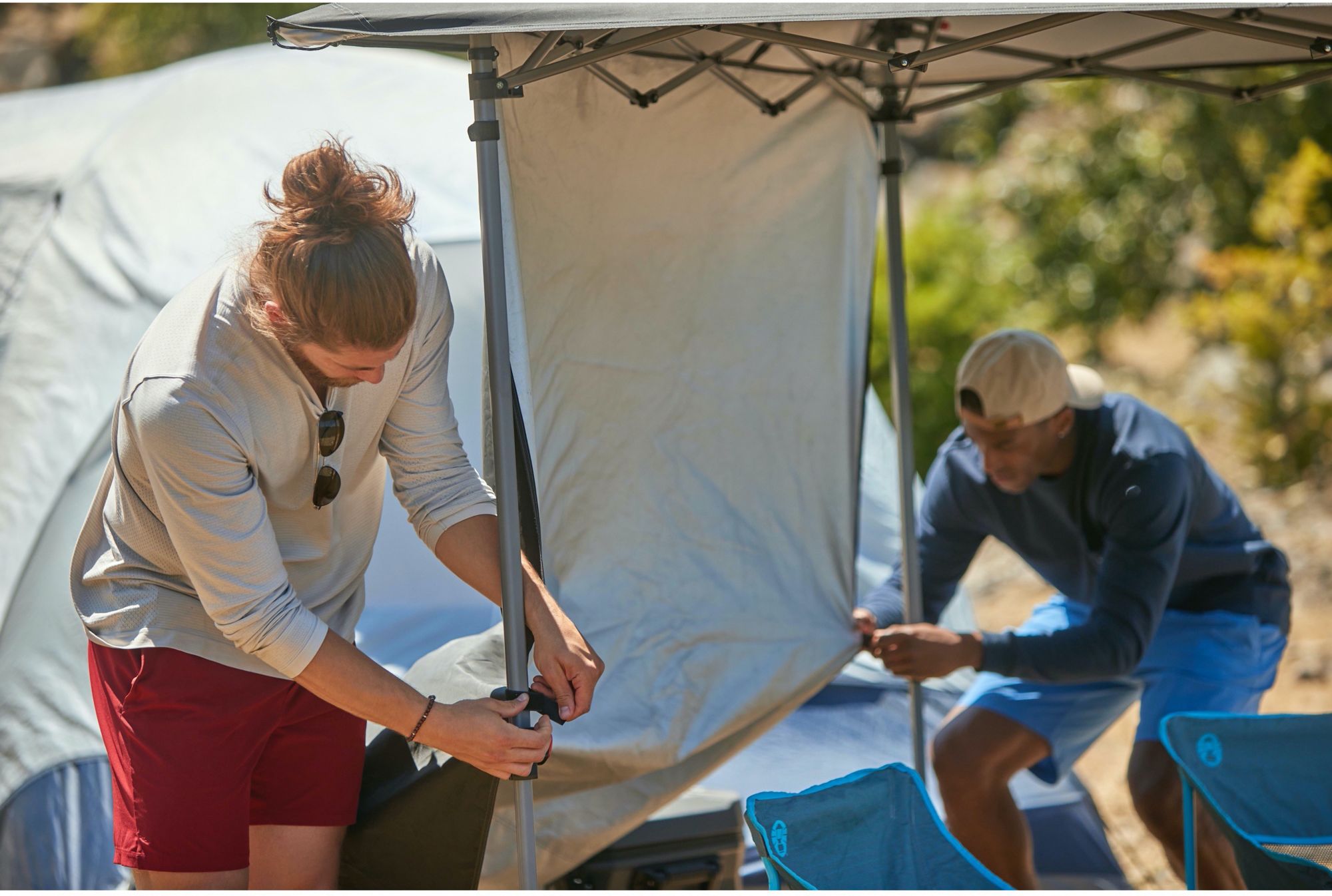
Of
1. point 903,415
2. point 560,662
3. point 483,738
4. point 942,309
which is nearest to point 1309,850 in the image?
point 903,415

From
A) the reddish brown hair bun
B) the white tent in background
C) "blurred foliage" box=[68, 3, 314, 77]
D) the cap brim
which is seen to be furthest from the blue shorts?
"blurred foliage" box=[68, 3, 314, 77]

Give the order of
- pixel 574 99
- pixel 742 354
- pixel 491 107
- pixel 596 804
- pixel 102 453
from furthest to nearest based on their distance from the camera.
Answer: pixel 102 453 → pixel 742 354 → pixel 596 804 → pixel 574 99 → pixel 491 107

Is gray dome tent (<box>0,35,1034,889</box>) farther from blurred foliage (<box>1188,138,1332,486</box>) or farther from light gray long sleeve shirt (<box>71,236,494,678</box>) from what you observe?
blurred foliage (<box>1188,138,1332,486</box>)

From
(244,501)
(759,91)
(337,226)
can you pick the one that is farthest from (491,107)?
(759,91)

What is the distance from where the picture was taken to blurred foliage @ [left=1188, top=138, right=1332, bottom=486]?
5.96 m

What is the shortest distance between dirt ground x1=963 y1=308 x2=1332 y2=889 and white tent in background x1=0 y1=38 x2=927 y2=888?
114 cm

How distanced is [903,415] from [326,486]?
133 cm

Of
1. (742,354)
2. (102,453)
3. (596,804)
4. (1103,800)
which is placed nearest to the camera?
(596,804)

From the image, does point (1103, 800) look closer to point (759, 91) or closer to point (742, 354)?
point (742, 354)

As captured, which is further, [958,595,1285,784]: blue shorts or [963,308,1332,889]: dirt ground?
[963,308,1332,889]: dirt ground

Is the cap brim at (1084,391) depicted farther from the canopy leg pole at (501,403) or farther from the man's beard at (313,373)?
the man's beard at (313,373)

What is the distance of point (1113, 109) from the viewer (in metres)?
8.17

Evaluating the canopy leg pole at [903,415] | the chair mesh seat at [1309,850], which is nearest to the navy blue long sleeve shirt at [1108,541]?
the canopy leg pole at [903,415]

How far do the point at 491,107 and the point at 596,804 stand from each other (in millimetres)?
1226
